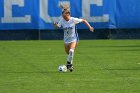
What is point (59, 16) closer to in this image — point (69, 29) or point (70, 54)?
point (69, 29)

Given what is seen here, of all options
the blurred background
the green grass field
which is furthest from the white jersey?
the blurred background

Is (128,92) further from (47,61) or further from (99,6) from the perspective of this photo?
(99,6)

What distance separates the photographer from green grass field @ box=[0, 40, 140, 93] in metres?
13.3

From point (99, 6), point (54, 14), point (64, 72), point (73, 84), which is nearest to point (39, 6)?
point (54, 14)

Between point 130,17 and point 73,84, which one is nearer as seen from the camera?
point 73,84

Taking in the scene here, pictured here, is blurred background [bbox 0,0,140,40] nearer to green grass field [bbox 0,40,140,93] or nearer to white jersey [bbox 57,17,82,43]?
green grass field [bbox 0,40,140,93]

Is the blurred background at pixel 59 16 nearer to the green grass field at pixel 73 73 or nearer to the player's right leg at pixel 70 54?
the green grass field at pixel 73 73

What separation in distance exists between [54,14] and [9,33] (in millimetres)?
2693

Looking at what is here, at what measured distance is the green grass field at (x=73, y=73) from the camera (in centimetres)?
1327

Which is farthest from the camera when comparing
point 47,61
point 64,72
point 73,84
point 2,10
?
point 2,10

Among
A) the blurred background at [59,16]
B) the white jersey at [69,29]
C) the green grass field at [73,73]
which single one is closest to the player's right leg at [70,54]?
the white jersey at [69,29]

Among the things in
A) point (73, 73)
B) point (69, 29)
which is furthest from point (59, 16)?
point (73, 73)

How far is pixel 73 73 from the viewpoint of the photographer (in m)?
16.6

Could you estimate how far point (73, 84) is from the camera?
13969 millimetres
